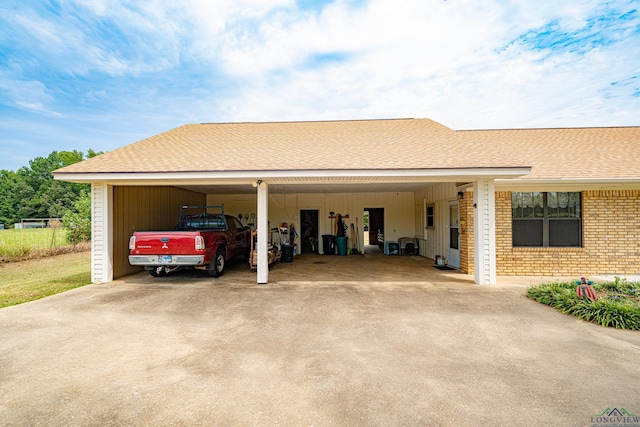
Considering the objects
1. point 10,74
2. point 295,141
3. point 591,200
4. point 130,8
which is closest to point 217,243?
point 295,141

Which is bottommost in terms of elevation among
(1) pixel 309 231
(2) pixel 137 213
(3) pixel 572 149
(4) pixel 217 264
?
(4) pixel 217 264

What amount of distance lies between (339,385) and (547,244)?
8.61 m

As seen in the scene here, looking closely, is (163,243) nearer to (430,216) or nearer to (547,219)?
(430,216)

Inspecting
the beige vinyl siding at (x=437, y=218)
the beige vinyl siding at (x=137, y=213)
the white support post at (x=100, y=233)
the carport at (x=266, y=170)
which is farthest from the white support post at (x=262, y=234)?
the beige vinyl siding at (x=437, y=218)

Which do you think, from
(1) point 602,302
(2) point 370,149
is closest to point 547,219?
(1) point 602,302

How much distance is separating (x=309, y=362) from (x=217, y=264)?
6083 millimetres

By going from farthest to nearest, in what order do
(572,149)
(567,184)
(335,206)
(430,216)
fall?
(335,206), (430,216), (572,149), (567,184)

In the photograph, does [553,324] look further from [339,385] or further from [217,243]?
[217,243]

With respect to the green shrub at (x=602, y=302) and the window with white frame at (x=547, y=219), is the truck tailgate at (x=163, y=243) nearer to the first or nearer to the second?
the green shrub at (x=602, y=302)

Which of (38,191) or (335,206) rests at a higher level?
(38,191)

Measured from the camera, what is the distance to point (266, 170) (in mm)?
7609

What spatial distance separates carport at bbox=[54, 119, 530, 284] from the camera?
766cm

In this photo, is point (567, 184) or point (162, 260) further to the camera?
point (567, 184)

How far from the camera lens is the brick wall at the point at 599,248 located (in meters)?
8.70
